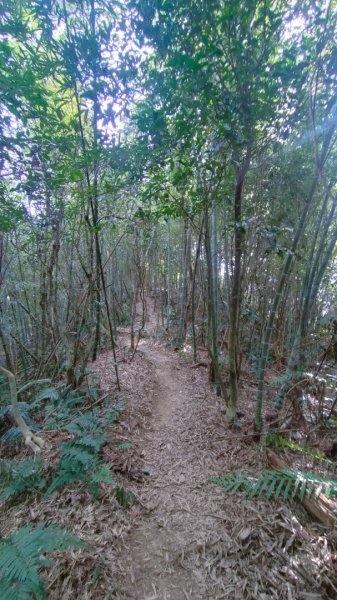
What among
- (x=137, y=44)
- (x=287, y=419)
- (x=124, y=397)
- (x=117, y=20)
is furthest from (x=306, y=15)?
(x=124, y=397)

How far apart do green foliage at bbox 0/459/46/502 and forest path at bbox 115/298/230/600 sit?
3.15 ft

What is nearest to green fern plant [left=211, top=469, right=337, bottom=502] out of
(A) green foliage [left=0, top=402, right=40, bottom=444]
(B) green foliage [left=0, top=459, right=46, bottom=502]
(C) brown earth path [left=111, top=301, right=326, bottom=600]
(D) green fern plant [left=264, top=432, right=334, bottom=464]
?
(C) brown earth path [left=111, top=301, right=326, bottom=600]

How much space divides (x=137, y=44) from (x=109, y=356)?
5708 mm

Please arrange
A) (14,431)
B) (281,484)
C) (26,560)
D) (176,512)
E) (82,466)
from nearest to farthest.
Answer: (26,560), (281,484), (176,512), (82,466), (14,431)

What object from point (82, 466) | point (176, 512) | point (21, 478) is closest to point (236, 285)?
point (176, 512)

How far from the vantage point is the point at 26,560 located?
58.5 inches

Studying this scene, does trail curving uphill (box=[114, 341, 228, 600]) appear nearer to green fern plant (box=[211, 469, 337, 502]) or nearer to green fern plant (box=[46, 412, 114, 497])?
green fern plant (box=[211, 469, 337, 502])

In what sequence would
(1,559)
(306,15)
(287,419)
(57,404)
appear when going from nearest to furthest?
(1,559)
(306,15)
(287,419)
(57,404)

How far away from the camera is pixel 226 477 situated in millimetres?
2508

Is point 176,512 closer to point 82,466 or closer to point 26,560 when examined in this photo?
point 82,466

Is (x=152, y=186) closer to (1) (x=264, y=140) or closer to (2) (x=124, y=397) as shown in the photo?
(1) (x=264, y=140)

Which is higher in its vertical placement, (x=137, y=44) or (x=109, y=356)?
(x=137, y=44)

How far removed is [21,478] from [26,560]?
1096mm

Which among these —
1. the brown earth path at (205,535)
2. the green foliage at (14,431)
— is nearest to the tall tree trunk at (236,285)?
the brown earth path at (205,535)
